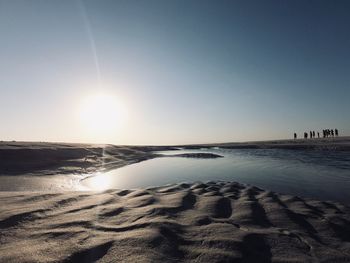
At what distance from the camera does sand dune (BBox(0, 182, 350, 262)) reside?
428 cm

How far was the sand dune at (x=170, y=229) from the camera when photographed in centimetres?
428

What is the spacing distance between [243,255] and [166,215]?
2.44m

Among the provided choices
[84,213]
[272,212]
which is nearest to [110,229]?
[84,213]

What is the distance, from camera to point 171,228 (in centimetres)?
539

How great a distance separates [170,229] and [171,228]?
0.05 meters

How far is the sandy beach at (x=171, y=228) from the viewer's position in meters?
4.29

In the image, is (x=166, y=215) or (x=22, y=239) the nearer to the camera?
(x=22, y=239)

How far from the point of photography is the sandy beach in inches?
169

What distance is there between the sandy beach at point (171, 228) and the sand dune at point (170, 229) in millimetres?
15

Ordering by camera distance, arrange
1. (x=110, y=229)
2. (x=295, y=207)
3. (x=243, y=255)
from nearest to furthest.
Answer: (x=243, y=255), (x=110, y=229), (x=295, y=207)

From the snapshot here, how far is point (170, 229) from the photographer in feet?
17.5

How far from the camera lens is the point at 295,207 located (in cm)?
736

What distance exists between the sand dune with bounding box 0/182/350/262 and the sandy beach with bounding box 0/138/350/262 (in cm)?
2

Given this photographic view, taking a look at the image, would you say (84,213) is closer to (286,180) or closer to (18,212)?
(18,212)
